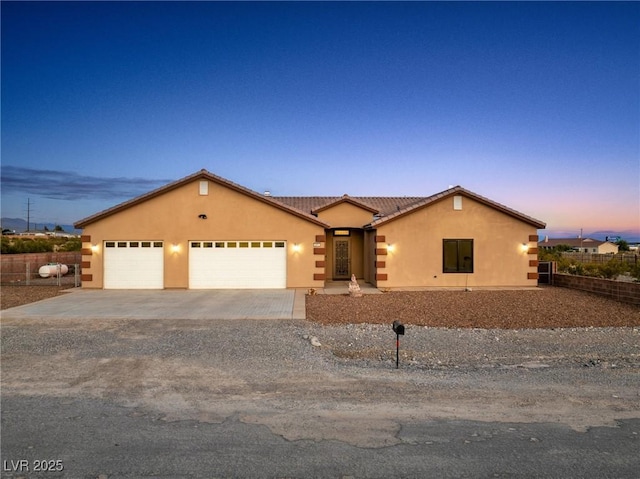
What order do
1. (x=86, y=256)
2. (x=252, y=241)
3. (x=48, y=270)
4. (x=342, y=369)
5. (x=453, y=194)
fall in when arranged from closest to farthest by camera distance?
1. (x=342, y=369)
2. (x=86, y=256)
3. (x=252, y=241)
4. (x=453, y=194)
5. (x=48, y=270)

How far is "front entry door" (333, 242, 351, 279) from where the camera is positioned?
21.7 meters

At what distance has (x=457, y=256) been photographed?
62.2 ft

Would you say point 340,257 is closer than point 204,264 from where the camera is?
No

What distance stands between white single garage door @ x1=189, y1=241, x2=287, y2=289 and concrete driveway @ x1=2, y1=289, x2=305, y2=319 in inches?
31.8

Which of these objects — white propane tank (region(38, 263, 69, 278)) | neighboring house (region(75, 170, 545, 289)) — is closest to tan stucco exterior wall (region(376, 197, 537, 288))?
neighboring house (region(75, 170, 545, 289))

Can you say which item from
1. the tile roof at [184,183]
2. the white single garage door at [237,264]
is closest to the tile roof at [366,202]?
the tile roof at [184,183]

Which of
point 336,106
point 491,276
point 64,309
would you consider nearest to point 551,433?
point 64,309

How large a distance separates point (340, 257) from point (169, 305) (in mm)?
10010

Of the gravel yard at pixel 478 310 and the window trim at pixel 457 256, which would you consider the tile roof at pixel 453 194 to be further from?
the gravel yard at pixel 478 310

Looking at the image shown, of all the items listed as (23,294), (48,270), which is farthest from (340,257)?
(48,270)

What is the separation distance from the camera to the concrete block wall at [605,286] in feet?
47.4

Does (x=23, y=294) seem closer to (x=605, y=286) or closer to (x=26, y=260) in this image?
(x=26, y=260)

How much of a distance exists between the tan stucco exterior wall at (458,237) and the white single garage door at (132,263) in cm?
980

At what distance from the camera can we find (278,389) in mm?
6117
